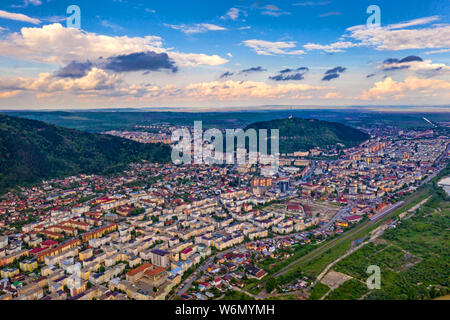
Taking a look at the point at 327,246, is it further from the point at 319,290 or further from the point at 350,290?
the point at 319,290

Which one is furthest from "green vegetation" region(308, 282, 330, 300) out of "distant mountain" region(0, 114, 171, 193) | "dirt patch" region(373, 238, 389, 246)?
"distant mountain" region(0, 114, 171, 193)

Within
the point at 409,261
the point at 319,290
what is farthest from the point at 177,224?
the point at 409,261

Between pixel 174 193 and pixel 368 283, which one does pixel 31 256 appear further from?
pixel 368 283

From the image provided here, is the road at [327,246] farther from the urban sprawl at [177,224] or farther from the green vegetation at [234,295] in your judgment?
the green vegetation at [234,295]

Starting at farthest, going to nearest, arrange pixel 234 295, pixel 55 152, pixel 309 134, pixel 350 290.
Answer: pixel 309 134, pixel 55 152, pixel 350 290, pixel 234 295

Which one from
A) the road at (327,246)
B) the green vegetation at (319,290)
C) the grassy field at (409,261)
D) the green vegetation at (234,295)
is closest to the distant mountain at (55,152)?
the green vegetation at (234,295)
